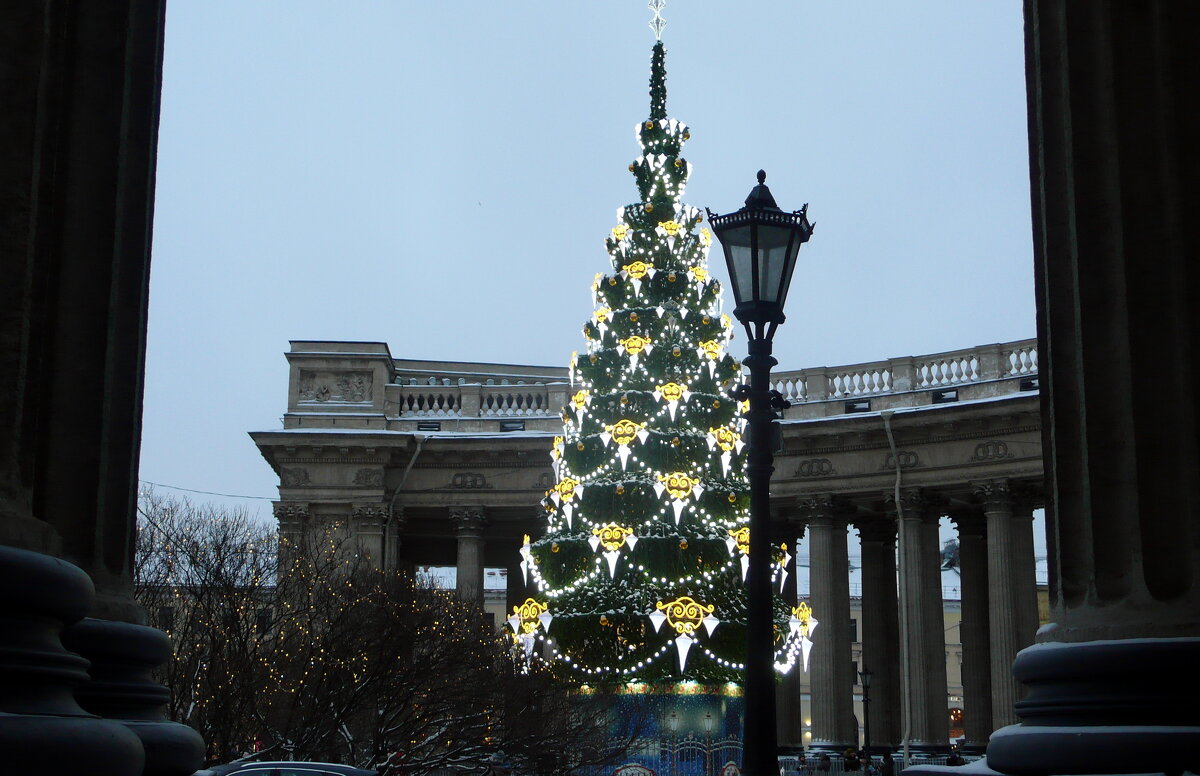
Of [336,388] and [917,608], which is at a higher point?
[336,388]

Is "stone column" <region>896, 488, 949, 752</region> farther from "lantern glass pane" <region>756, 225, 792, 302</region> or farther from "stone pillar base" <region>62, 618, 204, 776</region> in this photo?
"stone pillar base" <region>62, 618, 204, 776</region>

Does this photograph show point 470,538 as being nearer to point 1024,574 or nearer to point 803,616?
point 1024,574

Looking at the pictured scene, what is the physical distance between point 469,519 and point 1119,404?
157 feet

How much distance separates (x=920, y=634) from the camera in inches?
1884

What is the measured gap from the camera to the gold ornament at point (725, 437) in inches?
1267

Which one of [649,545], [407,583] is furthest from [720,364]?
[407,583]

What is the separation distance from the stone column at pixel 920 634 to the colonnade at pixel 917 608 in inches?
1.3

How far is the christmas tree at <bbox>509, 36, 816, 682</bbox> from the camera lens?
103 ft

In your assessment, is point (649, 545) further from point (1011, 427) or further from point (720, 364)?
point (1011, 427)

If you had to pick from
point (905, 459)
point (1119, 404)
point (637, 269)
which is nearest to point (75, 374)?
point (1119, 404)

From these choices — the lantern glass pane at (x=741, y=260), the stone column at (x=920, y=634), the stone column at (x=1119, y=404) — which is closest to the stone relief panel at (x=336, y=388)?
the stone column at (x=920, y=634)

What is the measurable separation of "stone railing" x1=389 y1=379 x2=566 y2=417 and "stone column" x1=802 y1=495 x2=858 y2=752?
1091 cm

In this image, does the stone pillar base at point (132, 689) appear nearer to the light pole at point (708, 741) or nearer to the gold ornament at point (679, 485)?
the gold ornament at point (679, 485)

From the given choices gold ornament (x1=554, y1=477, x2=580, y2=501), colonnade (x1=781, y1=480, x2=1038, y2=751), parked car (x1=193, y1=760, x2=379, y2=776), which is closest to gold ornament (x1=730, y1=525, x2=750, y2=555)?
gold ornament (x1=554, y1=477, x2=580, y2=501)
